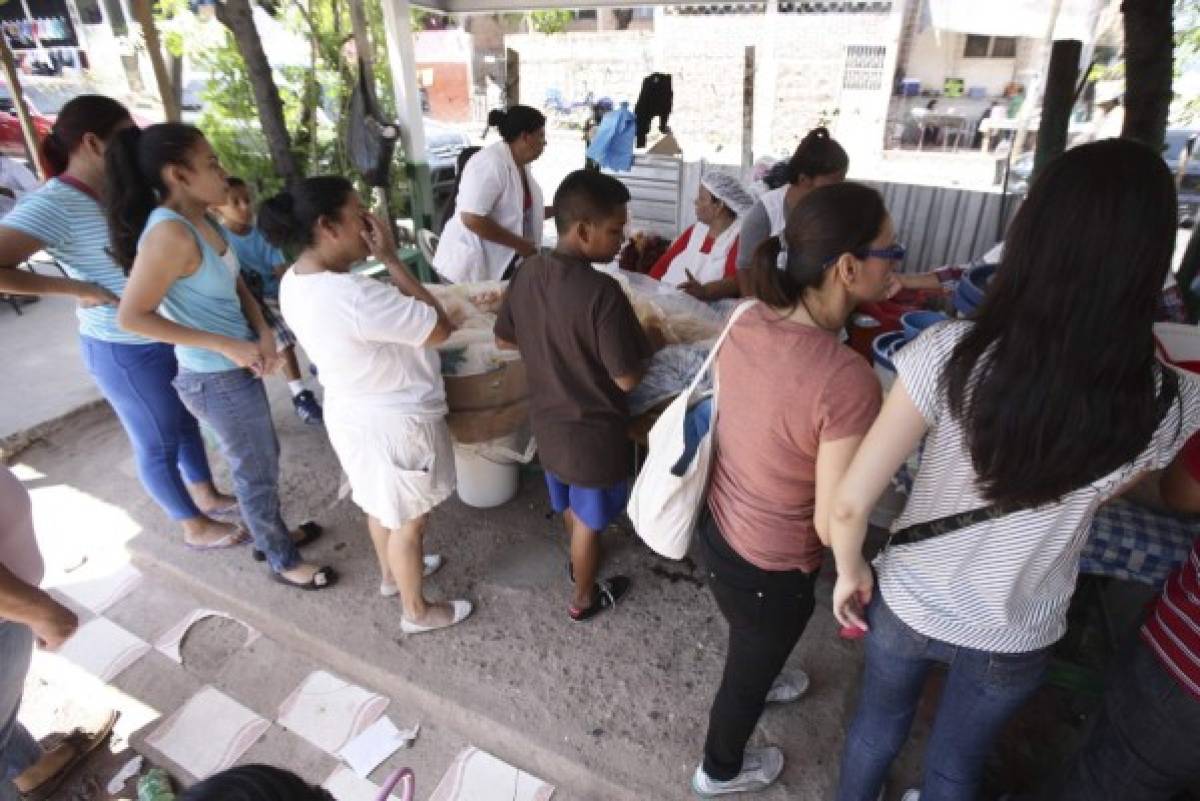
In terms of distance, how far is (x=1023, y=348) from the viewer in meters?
0.95

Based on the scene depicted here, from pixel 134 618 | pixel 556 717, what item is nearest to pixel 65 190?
pixel 134 618

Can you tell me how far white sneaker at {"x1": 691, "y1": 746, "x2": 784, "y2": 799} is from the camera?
1848 millimetres

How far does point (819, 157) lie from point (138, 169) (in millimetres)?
2435

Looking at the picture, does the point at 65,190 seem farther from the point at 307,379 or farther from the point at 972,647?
the point at 972,647

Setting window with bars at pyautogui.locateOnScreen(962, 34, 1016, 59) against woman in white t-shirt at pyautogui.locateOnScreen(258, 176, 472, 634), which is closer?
woman in white t-shirt at pyautogui.locateOnScreen(258, 176, 472, 634)

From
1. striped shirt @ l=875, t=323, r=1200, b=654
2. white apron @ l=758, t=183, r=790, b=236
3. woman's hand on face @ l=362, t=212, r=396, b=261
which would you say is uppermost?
woman's hand on face @ l=362, t=212, r=396, b=261

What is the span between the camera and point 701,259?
3010mm

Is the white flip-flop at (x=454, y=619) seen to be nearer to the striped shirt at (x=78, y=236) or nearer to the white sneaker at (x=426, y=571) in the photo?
the white sneaker at (x=426, y=571)

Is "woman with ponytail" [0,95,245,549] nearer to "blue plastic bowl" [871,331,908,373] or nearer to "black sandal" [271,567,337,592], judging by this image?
"black sandal" [271,567,337,592]

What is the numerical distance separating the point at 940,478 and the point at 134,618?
304 cm

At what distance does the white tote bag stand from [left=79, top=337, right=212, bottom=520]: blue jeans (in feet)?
6.65

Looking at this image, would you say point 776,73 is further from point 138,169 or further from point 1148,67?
point 138,169

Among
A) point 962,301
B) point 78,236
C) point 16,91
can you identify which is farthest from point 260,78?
point 962,301

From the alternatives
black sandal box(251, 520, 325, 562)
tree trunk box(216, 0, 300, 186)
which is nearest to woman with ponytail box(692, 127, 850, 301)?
black sandal box(251, 520, 325, 562)
